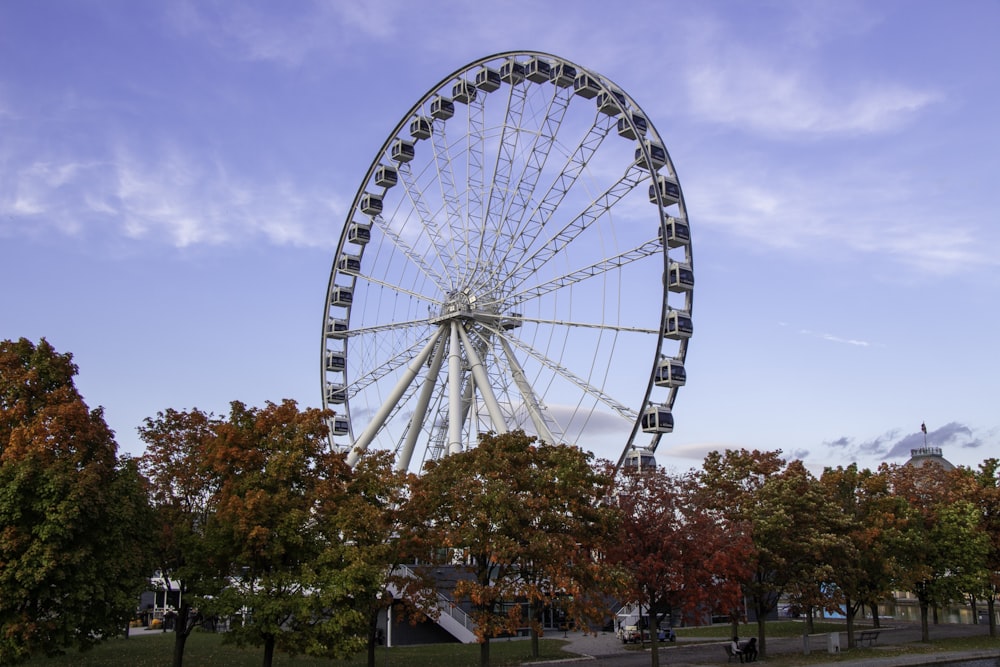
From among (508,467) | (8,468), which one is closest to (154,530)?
(8,468)

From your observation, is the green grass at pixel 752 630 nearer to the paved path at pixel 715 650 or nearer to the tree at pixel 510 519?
the paved path at pixel 715 650

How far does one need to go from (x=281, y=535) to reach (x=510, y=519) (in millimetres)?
6785

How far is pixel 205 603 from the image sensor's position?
25906mm

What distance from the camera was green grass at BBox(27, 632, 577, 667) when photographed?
101 ft

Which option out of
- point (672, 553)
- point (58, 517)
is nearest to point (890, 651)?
point (672, 553)

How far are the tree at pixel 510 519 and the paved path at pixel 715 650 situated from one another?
6.95m

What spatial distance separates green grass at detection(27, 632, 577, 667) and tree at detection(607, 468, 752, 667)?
584cm

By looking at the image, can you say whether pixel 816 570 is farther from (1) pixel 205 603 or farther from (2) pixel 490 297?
(1) pixel 205 603

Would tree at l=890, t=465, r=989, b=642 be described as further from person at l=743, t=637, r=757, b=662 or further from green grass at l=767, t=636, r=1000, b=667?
person at l=743, t=637, r=757, b=662

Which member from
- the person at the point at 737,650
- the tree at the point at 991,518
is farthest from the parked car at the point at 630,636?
the tree at the point at 991,518

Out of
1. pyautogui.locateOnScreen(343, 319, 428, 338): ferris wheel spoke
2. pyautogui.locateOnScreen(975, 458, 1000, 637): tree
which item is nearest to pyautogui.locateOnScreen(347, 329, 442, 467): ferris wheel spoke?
pyautogui.locateOnScreen(343, 319, 428, 338): ferris wheel spoke

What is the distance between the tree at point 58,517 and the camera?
22.2m

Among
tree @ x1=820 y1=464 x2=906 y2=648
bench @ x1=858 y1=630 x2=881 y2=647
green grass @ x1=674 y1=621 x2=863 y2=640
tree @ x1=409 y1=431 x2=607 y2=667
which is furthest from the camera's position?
green grass @ x1=674 y1=621 x2=863 y2=640

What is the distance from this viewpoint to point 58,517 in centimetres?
2220
